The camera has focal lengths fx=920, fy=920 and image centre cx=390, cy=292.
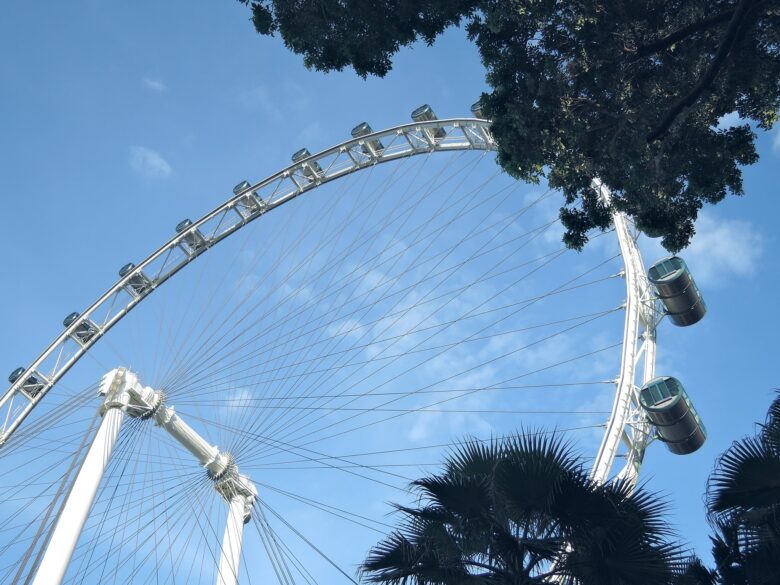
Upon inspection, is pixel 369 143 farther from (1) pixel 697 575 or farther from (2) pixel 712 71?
(1) pixel 697 575

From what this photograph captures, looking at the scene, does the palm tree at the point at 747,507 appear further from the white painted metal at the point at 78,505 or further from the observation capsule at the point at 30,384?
the observation capsule at the point at 30,384

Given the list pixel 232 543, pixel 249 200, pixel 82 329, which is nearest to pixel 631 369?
pixel 232 543

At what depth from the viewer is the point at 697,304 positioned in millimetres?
25094

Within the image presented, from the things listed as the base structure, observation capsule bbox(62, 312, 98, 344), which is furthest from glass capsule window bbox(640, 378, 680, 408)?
observation capsule bbox(62, 312, 98, 344)

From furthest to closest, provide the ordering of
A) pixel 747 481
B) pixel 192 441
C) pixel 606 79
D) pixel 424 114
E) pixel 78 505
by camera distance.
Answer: pixel 424 114, pixel 192 441, pixel 78 505, pixel 606 79, pixel 747 481

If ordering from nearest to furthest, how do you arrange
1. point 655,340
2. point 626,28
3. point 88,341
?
point 626,28
point 655,340
point 88,341

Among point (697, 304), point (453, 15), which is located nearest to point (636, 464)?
point (697, 304)

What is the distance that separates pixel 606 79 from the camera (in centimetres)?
1620

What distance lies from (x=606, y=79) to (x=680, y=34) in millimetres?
1437

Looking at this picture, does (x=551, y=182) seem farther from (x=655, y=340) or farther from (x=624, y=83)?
(x=655, y=340)

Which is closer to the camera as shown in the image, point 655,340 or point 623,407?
point 623,407

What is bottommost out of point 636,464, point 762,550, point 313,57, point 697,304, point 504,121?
point 762,550

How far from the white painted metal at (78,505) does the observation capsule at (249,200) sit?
41.5ft

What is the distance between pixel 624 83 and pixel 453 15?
3.25 metres
